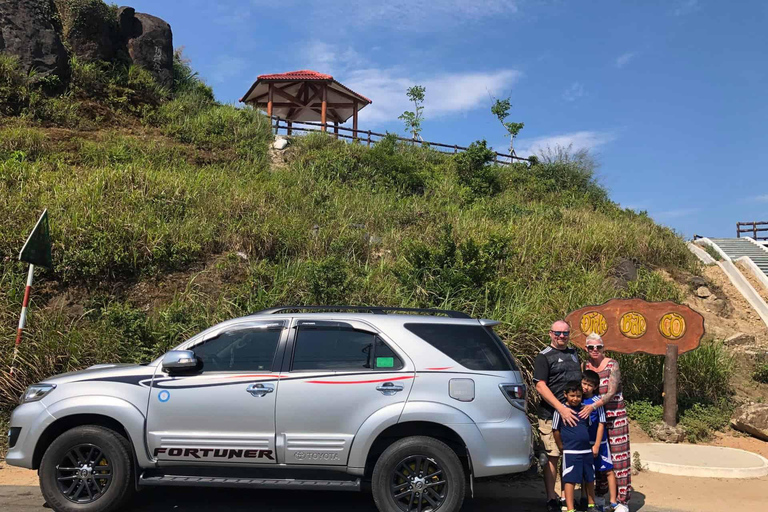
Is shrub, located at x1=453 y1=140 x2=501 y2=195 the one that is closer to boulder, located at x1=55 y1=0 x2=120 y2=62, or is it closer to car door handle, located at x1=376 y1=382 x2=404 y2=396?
boulder, located at x1=55 y1=0 x2=120 y2=62

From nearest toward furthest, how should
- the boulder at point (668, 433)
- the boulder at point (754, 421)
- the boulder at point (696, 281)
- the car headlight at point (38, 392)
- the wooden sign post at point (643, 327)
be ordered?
the car headlight at point (38, 392) → the boulder at point (668, 433) → the boulder at point (754, 421) → the wooden sign post at point (643, 327) → the boulder at point (696, 281)

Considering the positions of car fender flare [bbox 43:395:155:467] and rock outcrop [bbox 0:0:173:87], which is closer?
car fender flare [bbox 43:395:155:467]

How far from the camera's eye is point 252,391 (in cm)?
465

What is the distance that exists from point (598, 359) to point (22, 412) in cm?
526

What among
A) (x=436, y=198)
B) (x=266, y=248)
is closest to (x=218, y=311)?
(x=266, y=248)

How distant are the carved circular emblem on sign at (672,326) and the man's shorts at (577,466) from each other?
4.02 m

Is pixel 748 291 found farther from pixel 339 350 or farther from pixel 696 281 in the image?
pixel 339 350

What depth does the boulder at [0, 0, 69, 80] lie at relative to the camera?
1866 centimetres

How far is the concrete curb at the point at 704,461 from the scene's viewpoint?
629 cm

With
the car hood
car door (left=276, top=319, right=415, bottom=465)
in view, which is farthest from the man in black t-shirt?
the car hood

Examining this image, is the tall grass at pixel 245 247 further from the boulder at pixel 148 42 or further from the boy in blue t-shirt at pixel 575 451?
the boulder at pixel 148 42

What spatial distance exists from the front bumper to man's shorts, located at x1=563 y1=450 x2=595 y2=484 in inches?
179

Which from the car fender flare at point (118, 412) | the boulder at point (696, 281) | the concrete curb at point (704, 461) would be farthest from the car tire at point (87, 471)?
the boulder at point (696, 281)

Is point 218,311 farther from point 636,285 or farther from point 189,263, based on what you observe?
point 636,285
